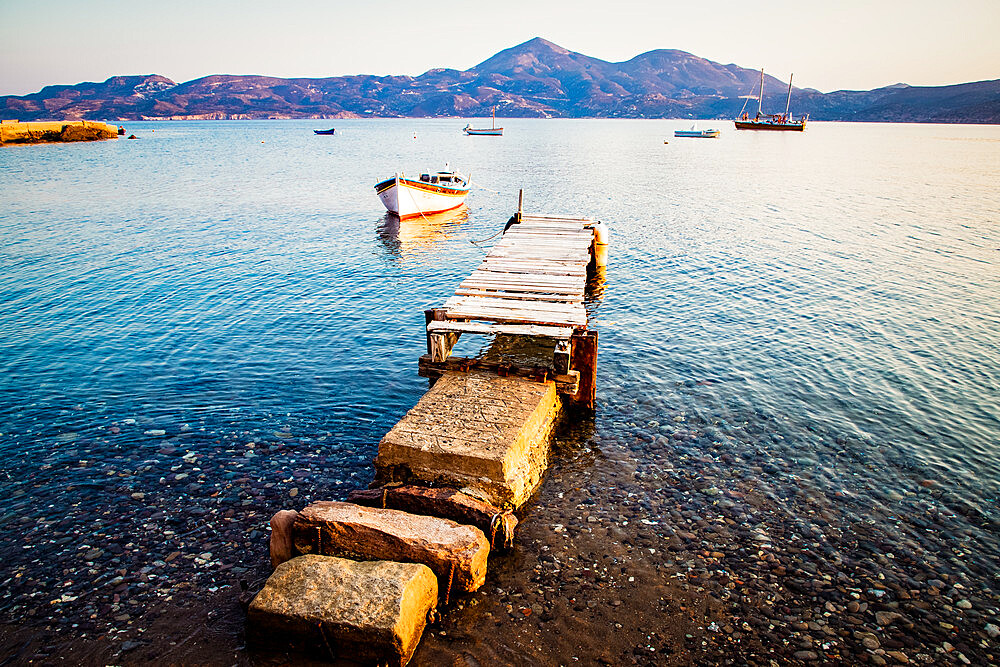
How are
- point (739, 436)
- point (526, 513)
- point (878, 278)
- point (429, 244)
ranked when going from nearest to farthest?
point (526, 513), point (739, 436), point (878, 278), point (429, 244)

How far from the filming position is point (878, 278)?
26828 millimetres

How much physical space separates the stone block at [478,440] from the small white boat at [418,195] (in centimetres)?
3179

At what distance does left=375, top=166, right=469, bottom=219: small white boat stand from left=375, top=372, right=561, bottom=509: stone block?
31790 mm

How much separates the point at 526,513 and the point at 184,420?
8789mm

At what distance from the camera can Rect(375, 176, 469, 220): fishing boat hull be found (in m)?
42.2

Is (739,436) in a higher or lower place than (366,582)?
lower

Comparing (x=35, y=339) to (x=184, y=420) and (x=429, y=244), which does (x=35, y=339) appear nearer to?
(x=184, y=420)

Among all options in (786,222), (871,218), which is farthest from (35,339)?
(871,218)

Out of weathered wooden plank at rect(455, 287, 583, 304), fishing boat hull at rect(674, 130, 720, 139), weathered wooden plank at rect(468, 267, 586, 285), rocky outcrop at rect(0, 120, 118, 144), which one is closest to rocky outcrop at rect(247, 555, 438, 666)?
weathered wooden plank at rect(455, 287, 583, 304)

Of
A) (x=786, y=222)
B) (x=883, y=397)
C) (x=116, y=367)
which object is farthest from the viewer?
(x=786, y=222)

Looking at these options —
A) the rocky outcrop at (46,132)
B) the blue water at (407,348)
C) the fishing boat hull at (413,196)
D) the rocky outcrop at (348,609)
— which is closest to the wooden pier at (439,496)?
the rocky outcrop at (348,609)

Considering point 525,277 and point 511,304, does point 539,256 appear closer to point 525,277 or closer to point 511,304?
point 525,277

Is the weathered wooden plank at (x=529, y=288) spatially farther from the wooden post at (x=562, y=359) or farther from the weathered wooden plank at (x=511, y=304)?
the wooden post at (x=562, y=359)

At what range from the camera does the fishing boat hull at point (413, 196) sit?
42.2m
